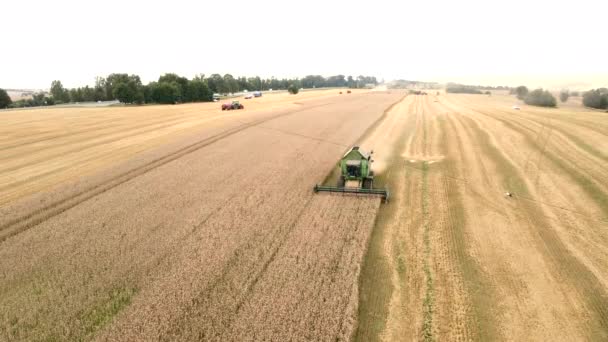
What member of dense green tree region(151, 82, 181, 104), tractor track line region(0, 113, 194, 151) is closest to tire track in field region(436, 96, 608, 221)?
tractor track line region(0, 113, 194, 151)

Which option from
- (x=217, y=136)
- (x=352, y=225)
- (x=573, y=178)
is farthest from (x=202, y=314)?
(x=217, y=136)

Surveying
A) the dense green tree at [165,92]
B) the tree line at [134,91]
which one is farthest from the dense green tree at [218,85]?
the dense green tree at [165,92]

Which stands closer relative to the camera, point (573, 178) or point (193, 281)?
point (193, 281)

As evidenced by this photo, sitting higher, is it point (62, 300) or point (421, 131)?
point (421, 131)

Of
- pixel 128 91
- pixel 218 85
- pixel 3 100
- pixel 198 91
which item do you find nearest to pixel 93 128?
pixel 128 91

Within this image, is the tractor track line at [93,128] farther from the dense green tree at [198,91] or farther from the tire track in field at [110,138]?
the dense green tree at [198,91]

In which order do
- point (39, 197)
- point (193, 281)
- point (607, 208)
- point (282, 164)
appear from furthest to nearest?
1. point (282, 164)
2. point (39, 197)
3. point (607, 208)
4. point (193, 281)

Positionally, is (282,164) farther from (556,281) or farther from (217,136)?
(556,281)
